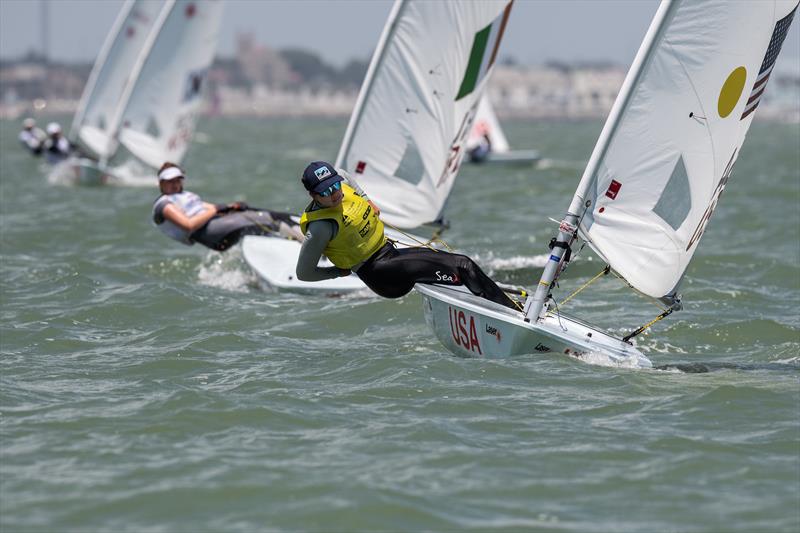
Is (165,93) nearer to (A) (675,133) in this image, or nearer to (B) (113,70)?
(B) (113,70)

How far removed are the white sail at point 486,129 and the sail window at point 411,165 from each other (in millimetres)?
18169

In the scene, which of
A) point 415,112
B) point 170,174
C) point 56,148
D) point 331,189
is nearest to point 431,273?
point 331,189

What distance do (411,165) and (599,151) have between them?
370cm

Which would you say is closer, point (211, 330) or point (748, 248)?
point (211, 330)

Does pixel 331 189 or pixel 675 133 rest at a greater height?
pixel 675 133

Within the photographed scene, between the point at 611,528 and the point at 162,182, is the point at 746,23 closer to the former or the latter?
the point at 611,528

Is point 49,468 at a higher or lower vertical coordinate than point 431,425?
lower

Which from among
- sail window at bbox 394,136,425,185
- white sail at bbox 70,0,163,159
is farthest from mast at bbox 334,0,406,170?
white sail at bbox 70,0,163,159

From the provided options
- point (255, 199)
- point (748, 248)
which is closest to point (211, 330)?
point (748, 248)

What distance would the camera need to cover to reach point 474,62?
1064 centimetres

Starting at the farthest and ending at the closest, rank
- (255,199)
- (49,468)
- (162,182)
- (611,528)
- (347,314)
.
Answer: (255,199)
(162,182)
(347,314)
(49,468)
(611,528)

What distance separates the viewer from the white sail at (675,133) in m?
6.94

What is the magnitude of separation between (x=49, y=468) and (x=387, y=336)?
11.1ft

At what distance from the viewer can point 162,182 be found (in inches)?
423
